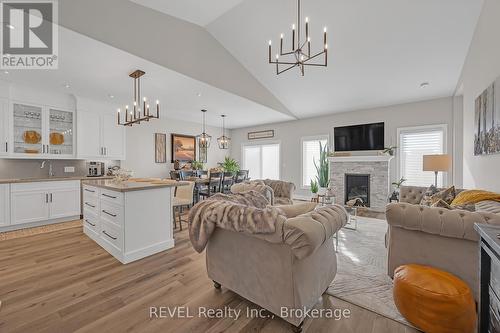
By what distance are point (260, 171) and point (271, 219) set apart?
22.9ft

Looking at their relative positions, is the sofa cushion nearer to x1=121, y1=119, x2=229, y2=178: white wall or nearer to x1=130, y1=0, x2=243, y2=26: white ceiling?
x1=130, y1=0, x2=243, y2=26: white ceiling

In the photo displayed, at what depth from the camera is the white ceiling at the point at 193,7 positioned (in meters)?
3.41

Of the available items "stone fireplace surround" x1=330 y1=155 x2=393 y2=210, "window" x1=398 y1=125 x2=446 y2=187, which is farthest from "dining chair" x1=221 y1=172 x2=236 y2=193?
"window" x1=398 y1=125 x2=446 y2=187

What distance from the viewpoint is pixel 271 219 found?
1.45 m

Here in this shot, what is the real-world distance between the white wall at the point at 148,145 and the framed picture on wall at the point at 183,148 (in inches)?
6.0

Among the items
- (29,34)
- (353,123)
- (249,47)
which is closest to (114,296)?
(29,34)

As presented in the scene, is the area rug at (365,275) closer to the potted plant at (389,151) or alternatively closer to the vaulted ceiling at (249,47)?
the potted plant at (389,151)

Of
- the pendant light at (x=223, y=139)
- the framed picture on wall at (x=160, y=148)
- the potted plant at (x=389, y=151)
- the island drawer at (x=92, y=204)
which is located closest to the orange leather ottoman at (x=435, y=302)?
the island drawer at (x=92, y=204)

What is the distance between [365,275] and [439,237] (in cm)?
82

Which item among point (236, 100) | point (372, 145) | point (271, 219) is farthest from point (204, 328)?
point (372, 145)

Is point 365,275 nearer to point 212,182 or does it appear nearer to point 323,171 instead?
point 212,182

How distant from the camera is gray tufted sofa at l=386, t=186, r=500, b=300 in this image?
1685mm

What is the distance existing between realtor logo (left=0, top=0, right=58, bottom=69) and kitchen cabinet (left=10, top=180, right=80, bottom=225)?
6.81 ft

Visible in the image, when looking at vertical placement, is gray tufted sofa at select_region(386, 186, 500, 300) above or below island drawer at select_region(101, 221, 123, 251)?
above
